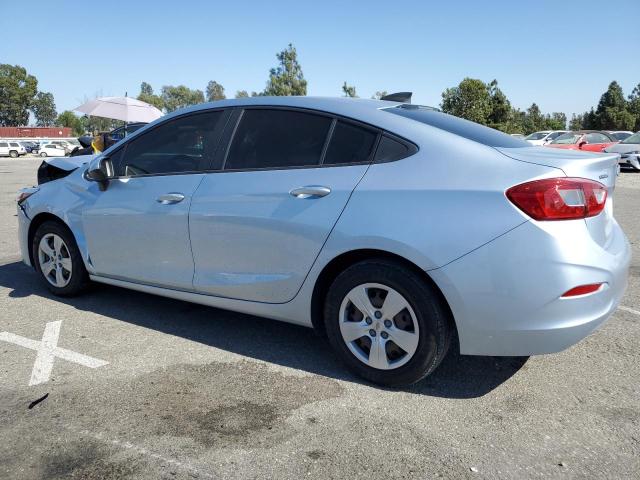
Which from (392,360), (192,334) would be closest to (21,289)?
(192,334)

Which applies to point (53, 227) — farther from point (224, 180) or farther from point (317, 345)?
point (317, 345)

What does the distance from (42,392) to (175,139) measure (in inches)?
73.9

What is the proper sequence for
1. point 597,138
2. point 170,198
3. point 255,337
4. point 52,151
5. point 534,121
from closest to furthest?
point 170,198 < point 255,337 < point 597,138 < point 52,151 < point 534,121

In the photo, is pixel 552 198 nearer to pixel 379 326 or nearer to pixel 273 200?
pixel 379 326

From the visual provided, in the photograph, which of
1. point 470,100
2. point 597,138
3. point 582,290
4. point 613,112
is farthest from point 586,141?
point 613,112

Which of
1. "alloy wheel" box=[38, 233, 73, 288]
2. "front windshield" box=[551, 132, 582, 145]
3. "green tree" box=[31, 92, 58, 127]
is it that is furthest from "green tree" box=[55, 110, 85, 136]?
"alloy wheel" box=[38, 233, 73, 288]

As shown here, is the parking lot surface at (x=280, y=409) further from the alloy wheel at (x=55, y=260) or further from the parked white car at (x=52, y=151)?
the parked white car at (x=52, y=151)

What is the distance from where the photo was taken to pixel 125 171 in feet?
13.6

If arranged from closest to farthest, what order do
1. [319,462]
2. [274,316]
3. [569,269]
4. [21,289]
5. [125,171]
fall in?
1. [319,462]
2. [569,269]
3. [274,316]
4. [125,171]
5. [21,289]

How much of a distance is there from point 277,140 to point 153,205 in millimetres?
1032

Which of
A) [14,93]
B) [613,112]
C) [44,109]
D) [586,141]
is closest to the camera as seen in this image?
[586,141]

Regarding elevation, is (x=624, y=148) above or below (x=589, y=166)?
below

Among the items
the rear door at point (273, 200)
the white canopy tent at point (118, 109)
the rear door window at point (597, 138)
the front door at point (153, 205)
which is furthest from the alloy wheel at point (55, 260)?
the rear door window at point (597, 138)

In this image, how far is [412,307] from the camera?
9.47 feet
